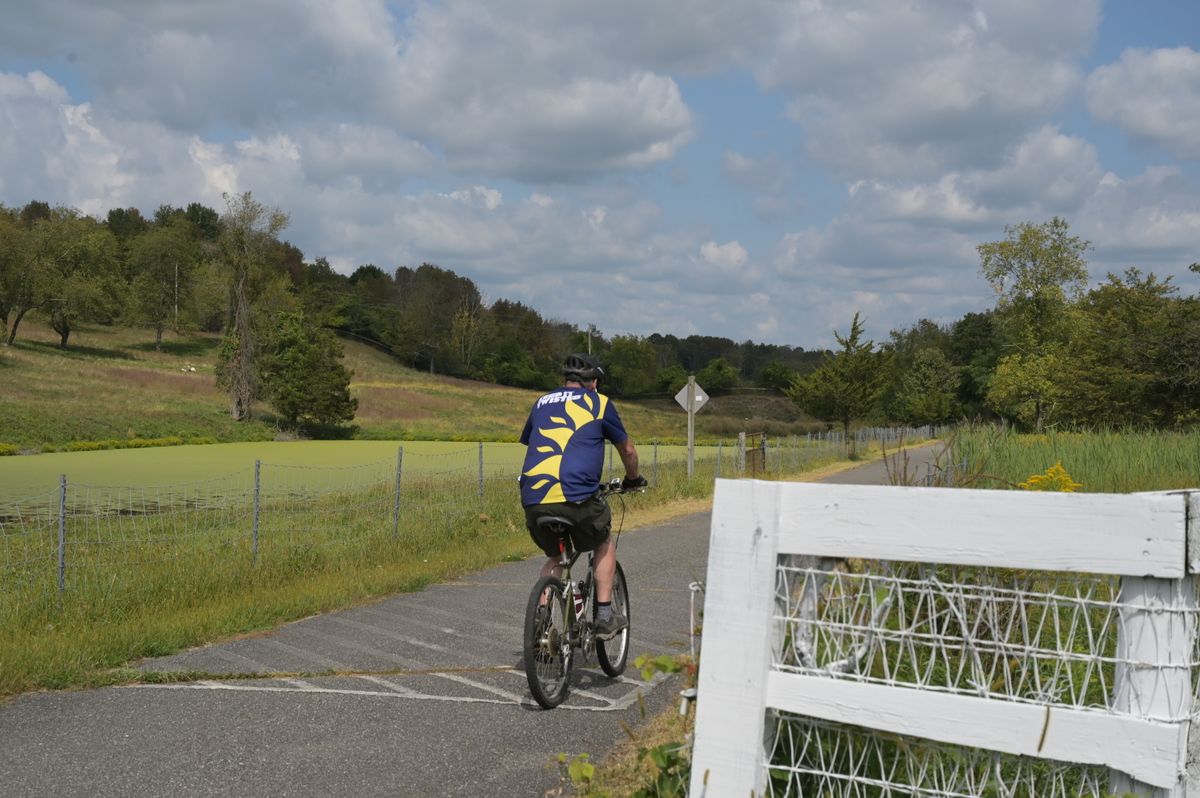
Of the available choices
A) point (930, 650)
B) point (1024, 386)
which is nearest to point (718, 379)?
point (1024, 386)

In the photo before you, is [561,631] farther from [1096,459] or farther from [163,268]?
[163,268]

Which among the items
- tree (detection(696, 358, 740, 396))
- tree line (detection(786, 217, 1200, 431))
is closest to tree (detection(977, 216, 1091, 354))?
tree line (detection(786, 217, 1200, 431))

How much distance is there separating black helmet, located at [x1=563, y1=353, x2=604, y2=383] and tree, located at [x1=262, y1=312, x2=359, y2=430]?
4923 cm

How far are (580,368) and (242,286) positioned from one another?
5394 cm

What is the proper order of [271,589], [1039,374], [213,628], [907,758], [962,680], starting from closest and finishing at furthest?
[907,758] → [962,680] → [213,628] → [271,589] → [1039,374]

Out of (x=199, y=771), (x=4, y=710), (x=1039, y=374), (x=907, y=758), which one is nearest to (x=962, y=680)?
(x=907, y=758)

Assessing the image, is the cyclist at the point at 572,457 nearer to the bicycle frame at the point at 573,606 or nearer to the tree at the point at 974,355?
the bicycle frame at the point at 573,606

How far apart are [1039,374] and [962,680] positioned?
67.4 m

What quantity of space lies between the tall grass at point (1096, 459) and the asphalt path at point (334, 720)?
6191 mm

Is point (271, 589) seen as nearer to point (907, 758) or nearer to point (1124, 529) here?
point (907, 758)

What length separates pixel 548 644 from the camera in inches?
219

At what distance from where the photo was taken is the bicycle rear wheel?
539cm

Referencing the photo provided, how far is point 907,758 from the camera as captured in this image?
285cm

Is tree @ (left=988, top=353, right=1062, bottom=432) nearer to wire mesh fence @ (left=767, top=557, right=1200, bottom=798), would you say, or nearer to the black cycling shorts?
the black cycling shorts
